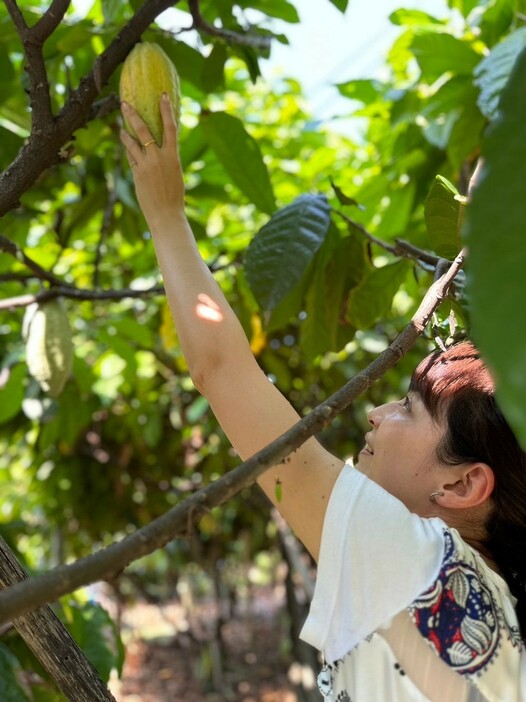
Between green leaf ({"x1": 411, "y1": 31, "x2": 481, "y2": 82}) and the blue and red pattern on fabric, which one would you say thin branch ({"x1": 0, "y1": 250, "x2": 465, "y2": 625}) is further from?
green leaf ({"x1": 411, "y1": 31, "x2": 481, "y2": 82})

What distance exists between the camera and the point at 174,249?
1.02 meters

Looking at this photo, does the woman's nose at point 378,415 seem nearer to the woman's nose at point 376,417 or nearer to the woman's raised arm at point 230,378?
the woman's nose at point 376,417

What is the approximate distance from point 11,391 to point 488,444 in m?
1.52

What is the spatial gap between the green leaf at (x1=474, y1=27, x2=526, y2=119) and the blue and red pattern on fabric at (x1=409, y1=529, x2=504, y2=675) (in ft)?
2.46

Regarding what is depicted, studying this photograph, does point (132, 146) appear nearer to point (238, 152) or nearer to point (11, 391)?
point (238, 152)

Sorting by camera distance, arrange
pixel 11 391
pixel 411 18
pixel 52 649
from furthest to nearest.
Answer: pixel 11 391, pixel 411 18, pixel 52 649

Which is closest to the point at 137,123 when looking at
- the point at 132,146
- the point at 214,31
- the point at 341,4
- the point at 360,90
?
the point at 132,146

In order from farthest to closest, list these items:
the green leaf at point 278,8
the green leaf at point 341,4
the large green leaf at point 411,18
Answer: the large green leaf at point 411,18 → the green leaf at point 278,8 → the green leaf at point 341,4

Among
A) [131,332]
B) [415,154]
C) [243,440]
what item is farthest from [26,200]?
[243,440]

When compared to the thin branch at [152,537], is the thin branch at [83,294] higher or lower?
lower

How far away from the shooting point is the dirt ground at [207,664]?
4.24 m

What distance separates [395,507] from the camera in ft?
2.80

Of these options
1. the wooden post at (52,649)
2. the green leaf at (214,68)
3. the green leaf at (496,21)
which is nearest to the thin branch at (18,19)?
the green leaf at (214,68)

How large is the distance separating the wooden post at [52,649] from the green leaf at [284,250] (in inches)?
22.6
